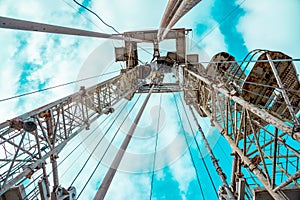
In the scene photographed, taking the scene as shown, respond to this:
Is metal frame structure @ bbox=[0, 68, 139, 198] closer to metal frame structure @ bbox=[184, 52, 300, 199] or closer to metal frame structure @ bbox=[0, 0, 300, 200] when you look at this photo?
metal frame structure @ bbox=[0, 0, 300, 200]

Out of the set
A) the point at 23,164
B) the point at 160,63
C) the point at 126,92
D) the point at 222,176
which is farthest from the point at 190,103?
the point at 23,164

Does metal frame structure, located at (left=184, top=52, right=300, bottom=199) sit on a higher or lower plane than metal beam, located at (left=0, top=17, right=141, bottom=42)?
lower

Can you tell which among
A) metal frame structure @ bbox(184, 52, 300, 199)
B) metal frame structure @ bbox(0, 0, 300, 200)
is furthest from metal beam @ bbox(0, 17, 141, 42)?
metal frame structure @ bbox(184, 52, 300, 199)

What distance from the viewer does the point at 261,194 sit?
400 centimetres

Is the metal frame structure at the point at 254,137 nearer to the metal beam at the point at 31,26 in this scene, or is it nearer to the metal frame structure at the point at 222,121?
the metal frame structure at the point at 222,121

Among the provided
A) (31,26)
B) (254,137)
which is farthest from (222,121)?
(31,26)

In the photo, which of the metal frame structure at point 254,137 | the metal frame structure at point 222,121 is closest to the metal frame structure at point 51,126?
the metal frame structure at point 222,121

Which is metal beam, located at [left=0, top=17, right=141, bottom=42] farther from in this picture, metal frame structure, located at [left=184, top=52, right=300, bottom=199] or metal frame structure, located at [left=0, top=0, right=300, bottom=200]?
metal frame structure, located at [left=184, top=52, right=300, bottom=199]

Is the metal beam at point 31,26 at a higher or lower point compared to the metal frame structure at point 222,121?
higher

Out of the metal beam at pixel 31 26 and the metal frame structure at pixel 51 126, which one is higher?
the metal beam at pixel 31 26

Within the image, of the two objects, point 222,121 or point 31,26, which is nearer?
point 31,26

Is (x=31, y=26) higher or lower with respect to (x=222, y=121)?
higher

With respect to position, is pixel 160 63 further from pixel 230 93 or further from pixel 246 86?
pixel 230 93

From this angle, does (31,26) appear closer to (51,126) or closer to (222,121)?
(51,126)
